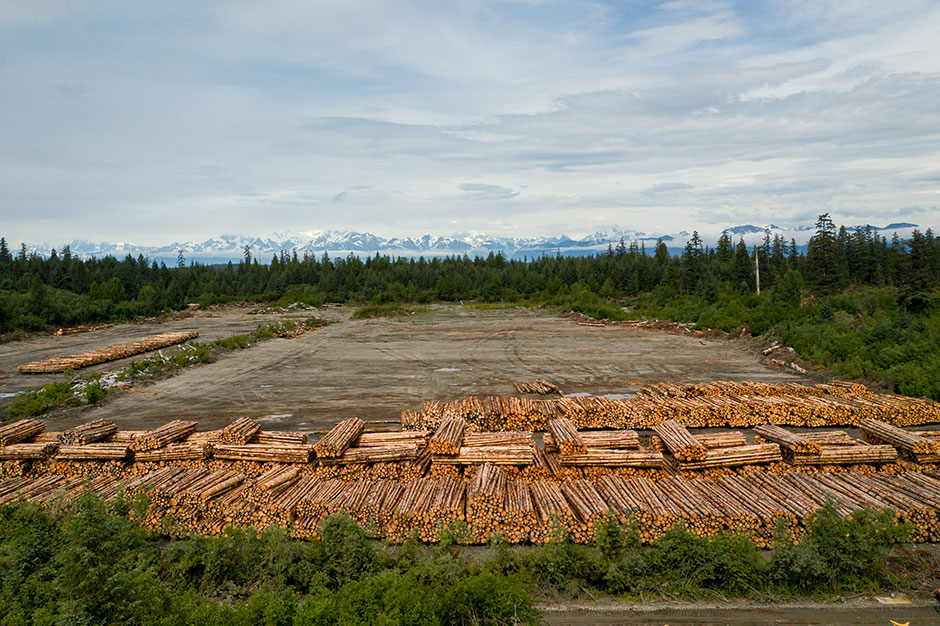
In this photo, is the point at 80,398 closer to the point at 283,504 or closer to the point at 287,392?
the point at 287,392

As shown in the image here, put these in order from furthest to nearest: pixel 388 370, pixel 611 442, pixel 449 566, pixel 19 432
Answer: pixel 388 370, pixel 19 432, pixel 611 442, pixel 449 566

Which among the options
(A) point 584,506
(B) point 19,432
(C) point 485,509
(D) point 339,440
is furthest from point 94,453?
(A) point 584,506

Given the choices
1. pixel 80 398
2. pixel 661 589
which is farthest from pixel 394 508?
pixel 80 398

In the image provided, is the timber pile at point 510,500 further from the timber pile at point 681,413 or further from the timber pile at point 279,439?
the timber pile at point 681,413

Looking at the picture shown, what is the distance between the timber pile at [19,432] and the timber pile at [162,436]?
3559mm

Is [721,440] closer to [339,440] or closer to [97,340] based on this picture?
[339,440]

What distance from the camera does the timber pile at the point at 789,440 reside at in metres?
12.7

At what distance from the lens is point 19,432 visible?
14.5 m

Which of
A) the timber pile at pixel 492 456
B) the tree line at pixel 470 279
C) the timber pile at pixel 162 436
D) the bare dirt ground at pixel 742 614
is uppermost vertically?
the tree line at pixel 470 279

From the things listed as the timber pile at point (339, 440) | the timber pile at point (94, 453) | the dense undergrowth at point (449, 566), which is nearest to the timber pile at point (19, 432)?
the timber pile at point (94, 453)

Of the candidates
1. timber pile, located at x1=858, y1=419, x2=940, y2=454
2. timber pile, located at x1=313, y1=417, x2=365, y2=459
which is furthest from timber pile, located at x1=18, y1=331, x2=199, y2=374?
timber pile, located at x1=858, y1=419, x2=940, y2=454

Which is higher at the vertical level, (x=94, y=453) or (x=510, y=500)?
(x=94, y=453)

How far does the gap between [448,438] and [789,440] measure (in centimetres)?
925

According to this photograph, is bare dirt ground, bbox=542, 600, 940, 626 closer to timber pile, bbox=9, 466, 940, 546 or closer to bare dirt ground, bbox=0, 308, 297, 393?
timber pile, bbox=9, 466, 940, 546
